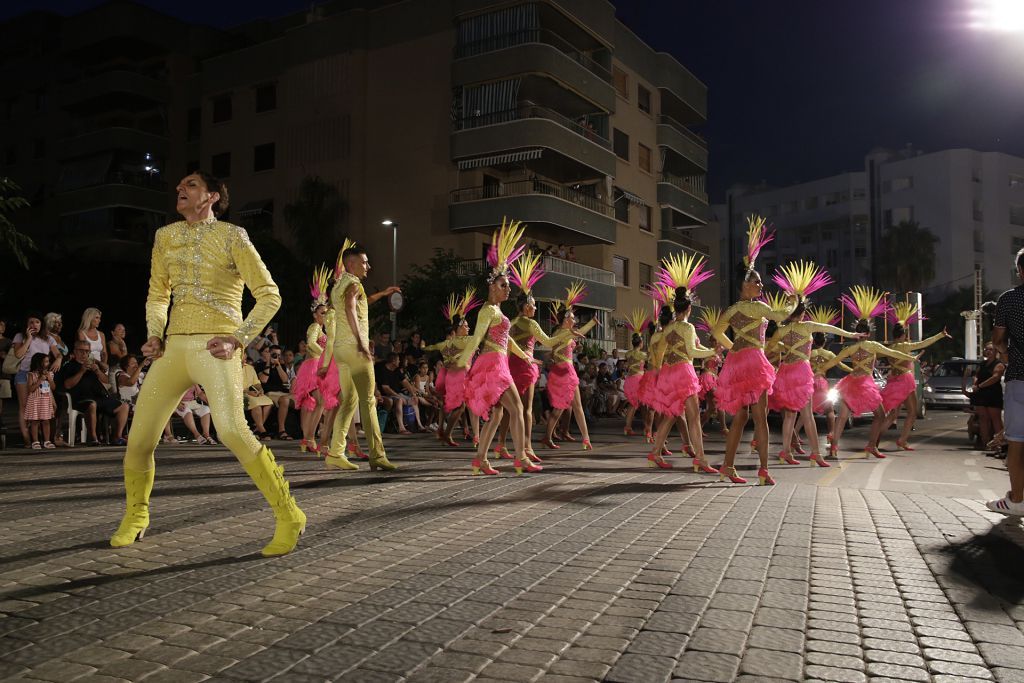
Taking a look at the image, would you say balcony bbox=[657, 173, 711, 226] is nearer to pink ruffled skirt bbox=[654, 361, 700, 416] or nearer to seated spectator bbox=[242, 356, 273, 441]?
seated spectator bbox=[242, 356, 273, 441]

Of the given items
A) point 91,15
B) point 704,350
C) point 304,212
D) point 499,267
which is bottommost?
point 704,350

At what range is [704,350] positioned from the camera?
10.4 m

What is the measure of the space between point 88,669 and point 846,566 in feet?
13.0

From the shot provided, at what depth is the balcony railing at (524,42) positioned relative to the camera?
3488 centimetres

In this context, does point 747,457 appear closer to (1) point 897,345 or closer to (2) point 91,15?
(1) point 897,345

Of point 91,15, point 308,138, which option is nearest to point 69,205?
point 91,15

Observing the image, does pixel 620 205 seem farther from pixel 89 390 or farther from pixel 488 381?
pixel 488 381

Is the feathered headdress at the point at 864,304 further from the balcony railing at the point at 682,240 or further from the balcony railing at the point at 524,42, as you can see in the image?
the balcony railing at the point at 682,240

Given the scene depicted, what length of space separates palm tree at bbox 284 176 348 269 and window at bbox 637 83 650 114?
53.6 ft

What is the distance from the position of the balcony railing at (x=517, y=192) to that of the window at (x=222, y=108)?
1446 cm

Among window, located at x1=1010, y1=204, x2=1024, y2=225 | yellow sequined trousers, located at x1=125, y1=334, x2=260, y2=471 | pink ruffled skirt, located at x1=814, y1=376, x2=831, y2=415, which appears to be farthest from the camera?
window, located at x1=1010, y1=204, x2=1024, y2=225

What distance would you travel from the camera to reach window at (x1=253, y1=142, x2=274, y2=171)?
41.5m

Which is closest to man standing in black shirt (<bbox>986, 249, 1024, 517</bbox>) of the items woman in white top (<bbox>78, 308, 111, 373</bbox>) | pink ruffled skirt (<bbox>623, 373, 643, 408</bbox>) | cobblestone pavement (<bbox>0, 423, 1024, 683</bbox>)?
cobblestone pavement (<bbox>0, 423, 1024, 683</bbox>)

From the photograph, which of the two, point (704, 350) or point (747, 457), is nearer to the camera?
point (704, 350)
